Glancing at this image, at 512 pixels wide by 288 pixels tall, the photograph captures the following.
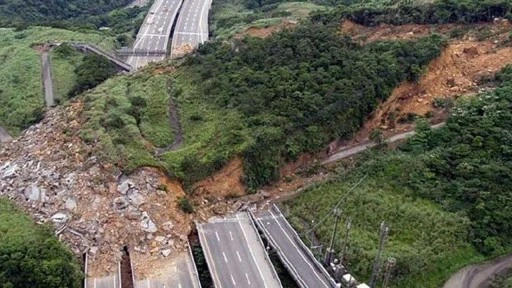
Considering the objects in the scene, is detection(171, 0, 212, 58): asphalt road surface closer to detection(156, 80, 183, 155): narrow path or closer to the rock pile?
detection(156, 80, 183, 155): narrow path

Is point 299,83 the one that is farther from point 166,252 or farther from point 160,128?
point 166,252

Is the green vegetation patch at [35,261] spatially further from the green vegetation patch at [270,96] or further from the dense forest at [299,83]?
the dense forest at [299,83]

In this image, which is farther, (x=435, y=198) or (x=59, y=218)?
(x=435, y=198)

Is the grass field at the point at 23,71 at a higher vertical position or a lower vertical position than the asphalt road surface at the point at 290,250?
higher

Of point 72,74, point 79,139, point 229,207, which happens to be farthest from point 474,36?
point 72,74

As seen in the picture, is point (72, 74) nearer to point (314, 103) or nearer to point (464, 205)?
point (314, 103)

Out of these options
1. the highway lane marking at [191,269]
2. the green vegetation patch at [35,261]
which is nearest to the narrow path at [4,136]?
the green vegetation patch at [35,261]

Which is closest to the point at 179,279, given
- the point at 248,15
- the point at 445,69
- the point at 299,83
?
the point at 299,83
